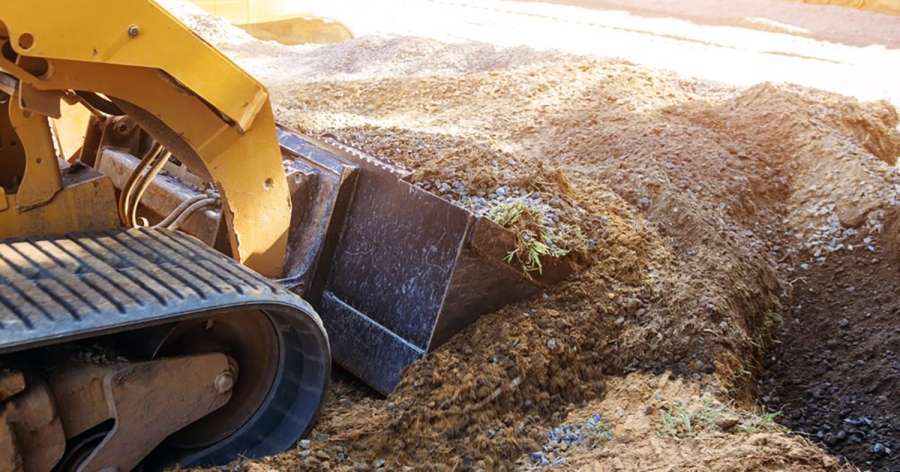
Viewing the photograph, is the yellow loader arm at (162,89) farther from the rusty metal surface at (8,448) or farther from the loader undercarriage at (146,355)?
the rusty metal surface at (8,448)

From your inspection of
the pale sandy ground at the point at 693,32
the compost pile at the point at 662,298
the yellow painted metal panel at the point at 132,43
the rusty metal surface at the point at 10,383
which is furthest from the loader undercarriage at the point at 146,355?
the pale sandy ground at the point at 693,32

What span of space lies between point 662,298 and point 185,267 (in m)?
2.09

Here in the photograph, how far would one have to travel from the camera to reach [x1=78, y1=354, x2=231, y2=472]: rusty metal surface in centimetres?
261

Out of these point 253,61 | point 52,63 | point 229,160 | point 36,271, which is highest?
point 52,63

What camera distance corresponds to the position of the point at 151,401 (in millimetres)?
2703

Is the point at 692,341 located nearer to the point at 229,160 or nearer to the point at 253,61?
the point at 229,160

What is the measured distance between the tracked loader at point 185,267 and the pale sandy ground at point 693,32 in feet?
19.1

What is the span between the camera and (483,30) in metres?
12.1

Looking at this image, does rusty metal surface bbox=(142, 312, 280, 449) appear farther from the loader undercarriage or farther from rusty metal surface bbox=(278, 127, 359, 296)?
rusty metal surface bbox=(278, 127, 359, 296)

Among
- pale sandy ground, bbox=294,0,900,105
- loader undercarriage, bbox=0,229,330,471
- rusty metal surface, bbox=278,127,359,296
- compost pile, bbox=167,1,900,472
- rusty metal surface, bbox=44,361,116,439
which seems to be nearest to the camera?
loader undercarriage, bbox=0,229,330,471

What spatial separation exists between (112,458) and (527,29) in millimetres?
10375

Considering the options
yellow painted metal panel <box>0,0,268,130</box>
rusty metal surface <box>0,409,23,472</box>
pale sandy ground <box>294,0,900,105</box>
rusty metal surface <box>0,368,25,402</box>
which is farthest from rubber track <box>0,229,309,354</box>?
pale sandy ground <box>294,0,900,105</box>

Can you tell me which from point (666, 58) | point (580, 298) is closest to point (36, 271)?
point (580, 298)

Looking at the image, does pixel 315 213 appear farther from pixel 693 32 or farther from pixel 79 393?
pixel 693 32
